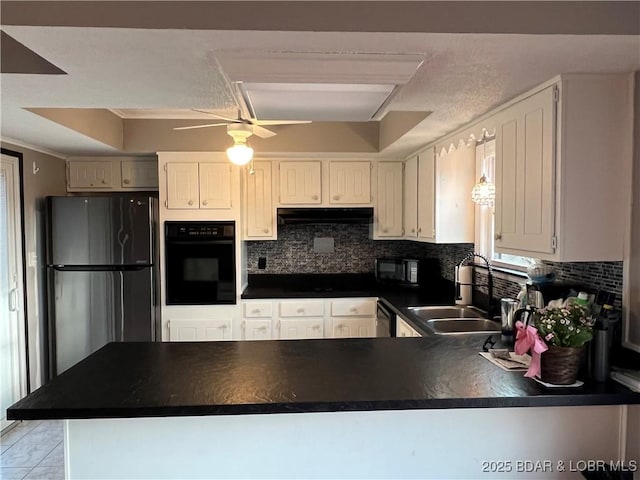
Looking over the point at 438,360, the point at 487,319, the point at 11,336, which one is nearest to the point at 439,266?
the point at 487,319

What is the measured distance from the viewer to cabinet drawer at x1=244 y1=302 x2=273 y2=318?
3711 mm

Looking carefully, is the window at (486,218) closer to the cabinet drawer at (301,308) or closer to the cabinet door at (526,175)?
the cabinet door at (526,175)

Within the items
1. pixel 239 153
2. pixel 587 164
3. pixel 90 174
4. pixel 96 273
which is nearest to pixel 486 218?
pixel 587 164

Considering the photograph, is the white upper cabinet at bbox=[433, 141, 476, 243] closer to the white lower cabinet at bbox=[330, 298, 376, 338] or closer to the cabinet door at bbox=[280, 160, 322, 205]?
the white lower cabinet at bbox=[330, 298, 376, 338]

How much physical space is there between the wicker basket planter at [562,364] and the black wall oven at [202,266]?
8.65ft

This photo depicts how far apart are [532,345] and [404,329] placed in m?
1.51

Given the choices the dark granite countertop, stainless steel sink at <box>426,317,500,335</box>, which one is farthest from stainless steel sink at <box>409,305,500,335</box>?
the dark granite countertop

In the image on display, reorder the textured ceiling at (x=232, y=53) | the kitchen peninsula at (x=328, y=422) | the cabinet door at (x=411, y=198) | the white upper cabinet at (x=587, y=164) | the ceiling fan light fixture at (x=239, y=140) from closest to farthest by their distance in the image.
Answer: the textured ceiling at (x=232, y=53) < the kitchen peninsula at (x=328, y=422) < the white upper cabinet at (x=587, y=164) < the ceiling fan light fixture at (x=239, y=140) < the cabinet door at (x=411, y=198)

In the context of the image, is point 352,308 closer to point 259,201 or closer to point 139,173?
point 259,201

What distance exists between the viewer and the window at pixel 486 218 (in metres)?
3.06

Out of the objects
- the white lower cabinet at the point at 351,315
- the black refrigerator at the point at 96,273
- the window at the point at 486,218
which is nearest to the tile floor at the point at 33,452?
the black refrigerator at the point at 96,273

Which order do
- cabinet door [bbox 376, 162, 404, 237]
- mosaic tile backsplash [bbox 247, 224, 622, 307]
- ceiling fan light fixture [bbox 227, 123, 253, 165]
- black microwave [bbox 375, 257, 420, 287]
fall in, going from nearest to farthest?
1. ceiling fan light fixture [bbox 227, 123, 253, 165]
2. black microwave [bbox 375, 257, 420, 287]
3. cabinet door [bbox 376, 162, 404, 237]
4. mosaic tile backsplash [bbox 247, 224, 622, 307]

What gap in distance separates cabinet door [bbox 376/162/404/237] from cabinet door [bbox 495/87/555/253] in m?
1.79

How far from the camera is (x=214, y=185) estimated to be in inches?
145
